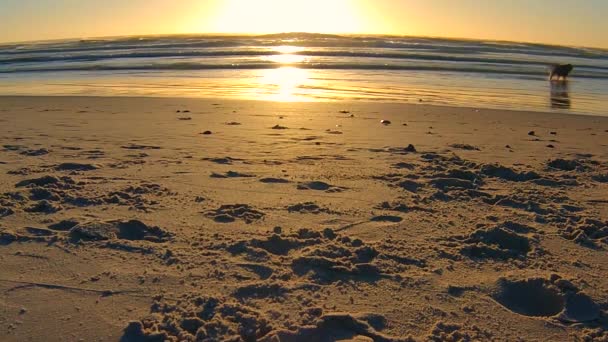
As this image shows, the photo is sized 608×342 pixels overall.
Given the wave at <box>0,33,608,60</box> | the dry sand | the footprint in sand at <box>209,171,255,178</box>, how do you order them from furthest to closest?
1. the wave at <box>0,33,608,60</box>
2. the footprint in sand at <box>209,171,255,178</box>
3. the dry sand

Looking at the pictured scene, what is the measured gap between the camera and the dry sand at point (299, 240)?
225cm

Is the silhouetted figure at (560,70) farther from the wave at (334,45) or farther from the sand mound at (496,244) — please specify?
the sand mound at (496,244)

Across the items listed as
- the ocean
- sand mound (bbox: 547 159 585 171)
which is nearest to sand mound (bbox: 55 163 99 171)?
sand mound (bbox: 547 159 585 171)

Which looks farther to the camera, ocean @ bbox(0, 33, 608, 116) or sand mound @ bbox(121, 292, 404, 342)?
ocean @ bbox(0, 33, 608, 116)

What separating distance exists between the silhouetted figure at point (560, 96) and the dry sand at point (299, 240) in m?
5.46

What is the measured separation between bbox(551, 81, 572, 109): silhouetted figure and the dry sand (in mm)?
5462

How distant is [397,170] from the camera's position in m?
4.72

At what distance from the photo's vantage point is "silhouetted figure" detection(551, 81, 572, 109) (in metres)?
11.0

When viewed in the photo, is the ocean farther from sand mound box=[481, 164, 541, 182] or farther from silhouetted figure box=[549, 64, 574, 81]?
sand mound box=[481, 164, 541, 182]

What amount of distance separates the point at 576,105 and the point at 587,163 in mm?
6798

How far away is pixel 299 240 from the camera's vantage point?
306 cm

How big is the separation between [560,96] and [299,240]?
1185cm

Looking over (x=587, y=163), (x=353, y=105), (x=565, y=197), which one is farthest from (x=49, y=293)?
(x=353, y=105)

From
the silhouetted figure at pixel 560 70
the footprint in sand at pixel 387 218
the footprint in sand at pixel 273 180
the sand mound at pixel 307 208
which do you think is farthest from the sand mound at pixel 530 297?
the silhouetted figure at pixel 560 70
